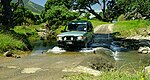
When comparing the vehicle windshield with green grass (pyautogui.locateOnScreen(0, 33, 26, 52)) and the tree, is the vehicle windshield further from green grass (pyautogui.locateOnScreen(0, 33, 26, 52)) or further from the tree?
the tree

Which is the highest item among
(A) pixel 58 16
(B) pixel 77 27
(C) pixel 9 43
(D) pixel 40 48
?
(B) pixel 77 27

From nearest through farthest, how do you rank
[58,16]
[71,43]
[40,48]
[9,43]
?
[9,43] < [71,43] < [40,48] < [58,16]

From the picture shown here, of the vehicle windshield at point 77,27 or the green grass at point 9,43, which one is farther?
the vehicle windshield at point 77,27

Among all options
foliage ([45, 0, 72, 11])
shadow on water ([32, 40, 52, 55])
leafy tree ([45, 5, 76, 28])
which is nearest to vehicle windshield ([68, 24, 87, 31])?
shadow on water ([32, 40, 52, 55])

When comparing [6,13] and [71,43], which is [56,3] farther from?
[71,43]

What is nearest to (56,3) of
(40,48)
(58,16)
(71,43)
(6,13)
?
(58,16)

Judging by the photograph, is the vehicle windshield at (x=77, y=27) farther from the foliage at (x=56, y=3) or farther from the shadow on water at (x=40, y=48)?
the foliage at (x=56, y=3)

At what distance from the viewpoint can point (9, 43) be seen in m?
21.9

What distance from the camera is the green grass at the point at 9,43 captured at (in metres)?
20.9

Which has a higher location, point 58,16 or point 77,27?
point 77,27

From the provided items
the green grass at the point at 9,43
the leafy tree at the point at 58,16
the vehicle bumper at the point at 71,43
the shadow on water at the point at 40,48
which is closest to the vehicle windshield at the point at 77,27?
the vehicle bumper at the point at 71,43

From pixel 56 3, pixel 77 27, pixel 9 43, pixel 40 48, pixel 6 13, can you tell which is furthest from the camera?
pixel 56 3

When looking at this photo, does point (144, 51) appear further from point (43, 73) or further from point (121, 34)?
point (121, 34)

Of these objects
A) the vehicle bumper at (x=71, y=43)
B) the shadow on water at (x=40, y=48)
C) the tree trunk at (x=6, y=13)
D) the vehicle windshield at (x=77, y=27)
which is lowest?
the shadow on water at (x=40, y=48)
